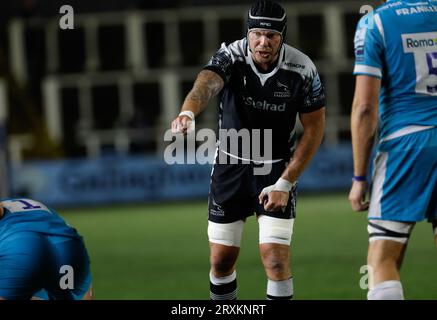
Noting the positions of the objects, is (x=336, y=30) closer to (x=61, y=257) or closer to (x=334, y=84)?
(x=334, y=84)

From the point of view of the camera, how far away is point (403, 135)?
17.0 ft

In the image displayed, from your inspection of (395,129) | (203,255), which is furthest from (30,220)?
(203,255)

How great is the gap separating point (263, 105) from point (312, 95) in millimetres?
366

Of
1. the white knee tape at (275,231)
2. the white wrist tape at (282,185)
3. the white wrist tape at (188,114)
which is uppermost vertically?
the white wrist tape at (188,114)

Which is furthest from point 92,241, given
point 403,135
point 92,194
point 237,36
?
point 237,36

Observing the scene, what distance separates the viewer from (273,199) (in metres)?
6.72

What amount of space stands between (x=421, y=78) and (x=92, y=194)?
1699cm

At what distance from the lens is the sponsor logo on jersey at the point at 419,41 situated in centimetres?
515

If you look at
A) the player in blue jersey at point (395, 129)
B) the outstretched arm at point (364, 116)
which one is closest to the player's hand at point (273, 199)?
the player in blue jersey at point (395, 129)

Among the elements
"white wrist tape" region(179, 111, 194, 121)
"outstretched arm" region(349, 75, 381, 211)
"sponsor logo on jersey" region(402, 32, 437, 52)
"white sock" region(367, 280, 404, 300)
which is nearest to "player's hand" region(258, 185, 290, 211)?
"white wrist tape" region(179, 111, 194, 121)

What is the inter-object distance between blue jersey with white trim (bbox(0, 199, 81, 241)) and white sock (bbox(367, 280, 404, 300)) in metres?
1.95

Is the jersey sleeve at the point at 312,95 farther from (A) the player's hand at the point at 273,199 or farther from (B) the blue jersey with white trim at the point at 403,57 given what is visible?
(B) the blue jersey with white trim at the point at 403,57

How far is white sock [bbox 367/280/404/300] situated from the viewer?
500 cm

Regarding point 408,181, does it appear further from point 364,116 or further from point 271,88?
point 271,88
